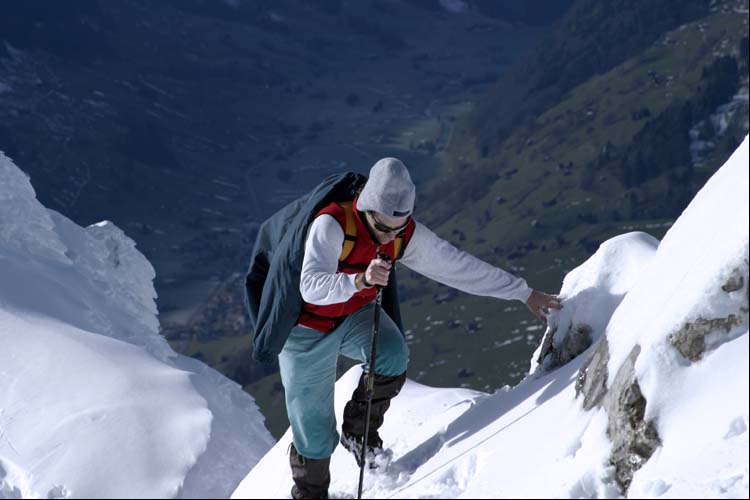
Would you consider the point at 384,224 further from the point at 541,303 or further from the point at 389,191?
the point at 541,303

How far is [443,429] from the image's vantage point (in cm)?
891

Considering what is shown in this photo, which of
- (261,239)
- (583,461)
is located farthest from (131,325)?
(583,461)

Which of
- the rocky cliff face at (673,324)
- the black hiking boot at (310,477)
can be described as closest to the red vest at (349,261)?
the black hiking boot at (310,477)

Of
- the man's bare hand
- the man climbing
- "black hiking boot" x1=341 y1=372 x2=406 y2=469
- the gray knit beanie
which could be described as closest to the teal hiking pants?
the man climbing

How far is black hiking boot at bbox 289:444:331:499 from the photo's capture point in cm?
805

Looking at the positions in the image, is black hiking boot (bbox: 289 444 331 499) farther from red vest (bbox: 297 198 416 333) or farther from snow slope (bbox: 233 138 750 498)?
red vest (bbox: 297 198 416 333)

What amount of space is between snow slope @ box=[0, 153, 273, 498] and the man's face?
227 centimetres

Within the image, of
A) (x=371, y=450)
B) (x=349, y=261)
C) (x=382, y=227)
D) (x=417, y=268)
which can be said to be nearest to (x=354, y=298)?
(x=349, y=261)

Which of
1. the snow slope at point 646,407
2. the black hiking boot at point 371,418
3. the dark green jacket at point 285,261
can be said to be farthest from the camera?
the black hiking boot at point 371,418

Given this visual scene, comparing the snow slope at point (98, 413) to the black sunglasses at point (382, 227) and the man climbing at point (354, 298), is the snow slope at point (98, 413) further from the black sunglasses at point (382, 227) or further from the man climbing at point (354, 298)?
the black sunglasses at point (382, 227)

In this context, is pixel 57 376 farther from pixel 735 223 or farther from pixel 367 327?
pixel 735 223

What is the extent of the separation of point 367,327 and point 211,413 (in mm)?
1633

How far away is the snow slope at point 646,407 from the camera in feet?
19.2

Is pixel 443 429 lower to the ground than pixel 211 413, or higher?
higher
